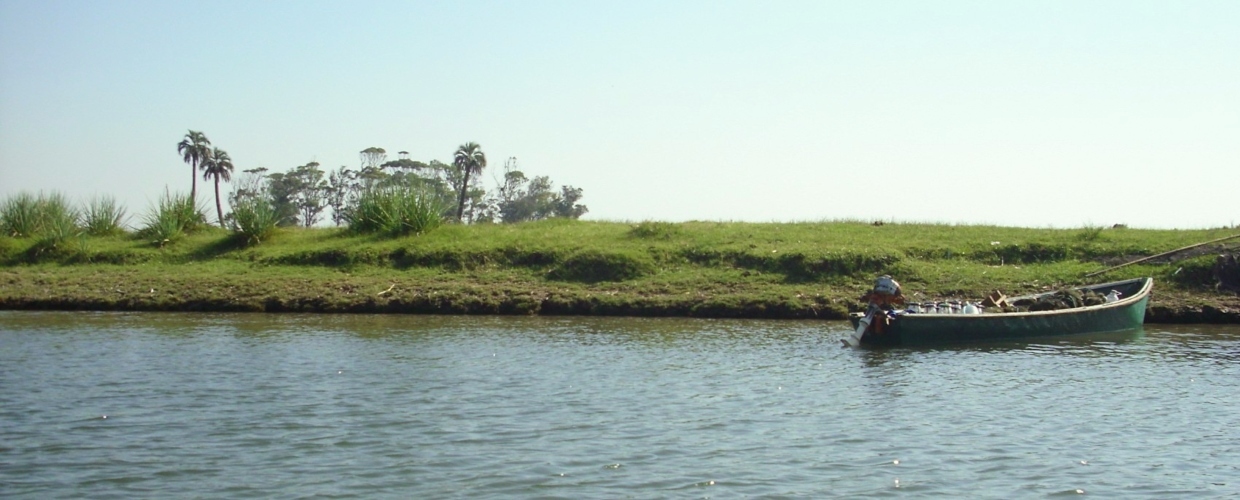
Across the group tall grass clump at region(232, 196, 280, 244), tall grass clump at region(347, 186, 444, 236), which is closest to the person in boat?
tall grass clump at region(347, 186, 444, 236)

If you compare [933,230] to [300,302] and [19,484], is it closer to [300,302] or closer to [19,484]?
[300,302]

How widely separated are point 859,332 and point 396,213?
1918 cm

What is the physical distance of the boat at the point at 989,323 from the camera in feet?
70.6

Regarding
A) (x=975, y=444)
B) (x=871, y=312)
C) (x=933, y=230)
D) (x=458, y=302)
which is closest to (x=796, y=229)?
(x=933, y=230)

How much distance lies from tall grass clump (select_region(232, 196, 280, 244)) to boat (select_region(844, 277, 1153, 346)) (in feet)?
70.7

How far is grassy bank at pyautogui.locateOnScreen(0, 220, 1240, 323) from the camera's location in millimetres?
28312

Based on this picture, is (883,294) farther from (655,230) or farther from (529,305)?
(655,230)

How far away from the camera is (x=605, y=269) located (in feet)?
102

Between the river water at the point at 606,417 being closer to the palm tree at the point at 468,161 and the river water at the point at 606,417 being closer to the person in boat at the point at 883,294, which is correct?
the person in boat at the point at 883,294

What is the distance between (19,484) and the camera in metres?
11.1

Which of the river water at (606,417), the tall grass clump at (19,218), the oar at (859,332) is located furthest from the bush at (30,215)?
the oar at (859,332)

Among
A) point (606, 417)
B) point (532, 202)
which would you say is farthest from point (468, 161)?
point (606, 417)

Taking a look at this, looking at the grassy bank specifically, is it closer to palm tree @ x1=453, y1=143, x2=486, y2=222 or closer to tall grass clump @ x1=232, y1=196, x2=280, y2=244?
tall grass clump @ x1=232, y1=196, x2=280, y2=244

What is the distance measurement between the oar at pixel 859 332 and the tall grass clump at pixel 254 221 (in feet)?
70.9
